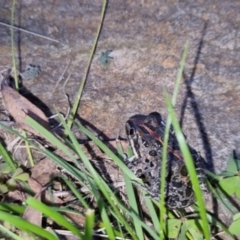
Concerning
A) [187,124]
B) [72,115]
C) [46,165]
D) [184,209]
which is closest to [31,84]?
[72,115]

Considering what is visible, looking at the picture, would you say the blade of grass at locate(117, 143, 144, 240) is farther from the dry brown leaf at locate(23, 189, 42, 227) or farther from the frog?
the dry brown leaf at locate(23, 189, 42, 227)

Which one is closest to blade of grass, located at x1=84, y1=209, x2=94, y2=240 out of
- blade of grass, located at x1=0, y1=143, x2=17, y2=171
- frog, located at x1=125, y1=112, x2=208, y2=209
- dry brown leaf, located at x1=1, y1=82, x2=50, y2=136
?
frog, located at x1=125, y1=112, x2=208, y2=209

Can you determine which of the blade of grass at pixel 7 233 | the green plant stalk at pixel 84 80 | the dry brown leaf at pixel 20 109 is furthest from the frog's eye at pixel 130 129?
the blade of grass at pixel 7 233

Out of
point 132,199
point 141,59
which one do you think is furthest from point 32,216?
point 141,59

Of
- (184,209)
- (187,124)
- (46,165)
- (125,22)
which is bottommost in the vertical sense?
(184,209)

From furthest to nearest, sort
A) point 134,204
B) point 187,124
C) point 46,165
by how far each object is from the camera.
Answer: point 187,124 < point 46,165 < point 134,204

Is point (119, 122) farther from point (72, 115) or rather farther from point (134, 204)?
point (134, 204)
